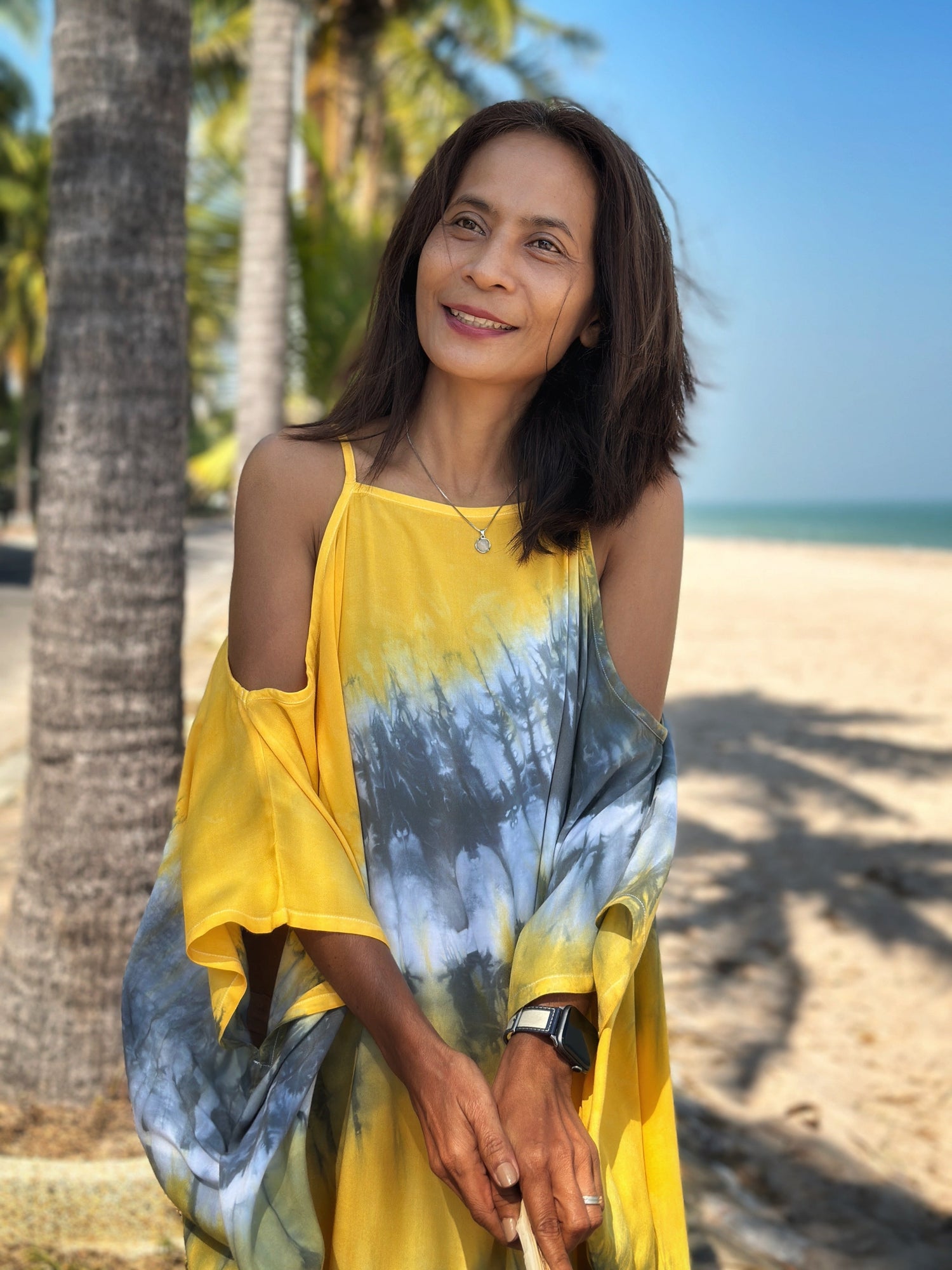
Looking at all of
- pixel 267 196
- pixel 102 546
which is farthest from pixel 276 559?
pixel 267 196

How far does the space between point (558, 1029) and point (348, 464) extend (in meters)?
0.75

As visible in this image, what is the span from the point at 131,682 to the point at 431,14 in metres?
17.8

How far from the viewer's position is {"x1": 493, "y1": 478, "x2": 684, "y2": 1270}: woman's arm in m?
1.28

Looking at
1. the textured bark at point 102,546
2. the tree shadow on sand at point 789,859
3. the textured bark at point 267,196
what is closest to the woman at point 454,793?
the textured bark at point 102,546

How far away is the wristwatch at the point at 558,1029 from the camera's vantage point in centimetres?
136

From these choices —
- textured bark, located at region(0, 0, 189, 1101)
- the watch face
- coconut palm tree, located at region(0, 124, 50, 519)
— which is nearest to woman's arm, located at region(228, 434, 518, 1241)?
the watch face

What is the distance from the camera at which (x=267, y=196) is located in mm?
7867

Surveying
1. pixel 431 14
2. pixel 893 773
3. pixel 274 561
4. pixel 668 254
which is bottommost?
pixel 893 773

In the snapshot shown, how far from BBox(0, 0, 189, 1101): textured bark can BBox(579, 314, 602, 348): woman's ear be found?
4.86 feet

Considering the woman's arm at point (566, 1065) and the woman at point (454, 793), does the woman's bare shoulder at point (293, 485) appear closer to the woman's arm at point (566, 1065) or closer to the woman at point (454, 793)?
the woman at point (454, 793)

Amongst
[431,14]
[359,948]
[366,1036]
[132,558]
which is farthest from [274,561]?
[431,14]

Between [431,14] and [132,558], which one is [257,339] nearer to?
[132,558]

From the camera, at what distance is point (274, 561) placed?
4.78ft

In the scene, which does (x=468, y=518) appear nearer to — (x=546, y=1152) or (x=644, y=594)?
(x=644, y=594)
